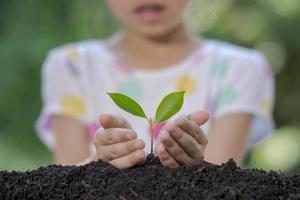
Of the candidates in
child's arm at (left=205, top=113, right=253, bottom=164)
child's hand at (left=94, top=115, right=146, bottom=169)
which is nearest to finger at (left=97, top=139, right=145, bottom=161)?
child's hand at (left=94, top=115, right=146, bottom=169)

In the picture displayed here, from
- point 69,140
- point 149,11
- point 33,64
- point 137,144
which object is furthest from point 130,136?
point 33,64

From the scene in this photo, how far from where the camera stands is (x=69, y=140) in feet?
6.04

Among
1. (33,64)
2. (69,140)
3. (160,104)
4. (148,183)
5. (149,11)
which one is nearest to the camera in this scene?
(148,183)

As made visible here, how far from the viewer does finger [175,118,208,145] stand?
0.79 m

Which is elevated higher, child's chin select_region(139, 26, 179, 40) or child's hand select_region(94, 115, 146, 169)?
child's chin select_region(139, 26, 179, 40)

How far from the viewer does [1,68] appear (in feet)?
10.7

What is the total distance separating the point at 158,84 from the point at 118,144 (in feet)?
3.53

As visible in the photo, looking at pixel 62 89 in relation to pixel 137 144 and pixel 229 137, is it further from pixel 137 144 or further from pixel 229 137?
pixel 137 144

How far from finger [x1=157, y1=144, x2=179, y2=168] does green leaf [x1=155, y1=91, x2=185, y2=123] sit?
7 centimetres

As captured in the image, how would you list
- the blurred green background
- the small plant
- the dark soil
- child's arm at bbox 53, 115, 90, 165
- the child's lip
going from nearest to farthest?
the dark soil
the small plant
the child's lip
child's arm at bbox 53, 115, 90, 165
the blurred green background

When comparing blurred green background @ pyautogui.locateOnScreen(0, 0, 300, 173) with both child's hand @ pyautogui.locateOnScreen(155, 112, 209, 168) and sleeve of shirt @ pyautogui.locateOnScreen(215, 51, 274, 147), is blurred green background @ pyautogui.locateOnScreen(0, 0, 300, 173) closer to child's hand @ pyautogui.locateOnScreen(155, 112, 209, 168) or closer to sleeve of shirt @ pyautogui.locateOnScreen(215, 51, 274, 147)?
sleeve of shirt @ pyautogui.locateOnScreen(215, 51, 274, 147)

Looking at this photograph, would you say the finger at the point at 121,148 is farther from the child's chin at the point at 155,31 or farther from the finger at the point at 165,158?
the child's chin at the point at 155,31

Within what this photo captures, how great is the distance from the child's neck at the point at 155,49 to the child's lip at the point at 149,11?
0.13 meters

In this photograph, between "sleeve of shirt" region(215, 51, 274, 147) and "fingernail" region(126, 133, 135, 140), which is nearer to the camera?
"fingernail" region(126, 133, 135, 140)
